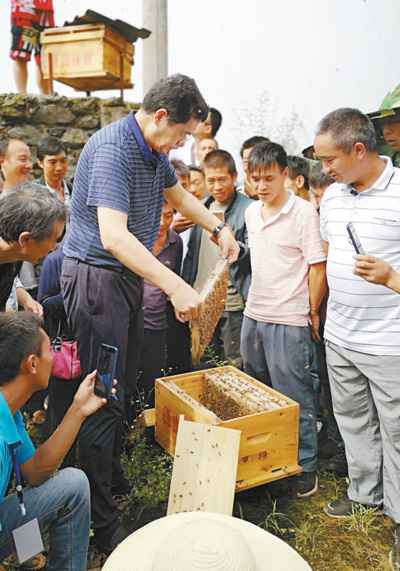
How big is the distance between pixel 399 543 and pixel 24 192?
105 inches

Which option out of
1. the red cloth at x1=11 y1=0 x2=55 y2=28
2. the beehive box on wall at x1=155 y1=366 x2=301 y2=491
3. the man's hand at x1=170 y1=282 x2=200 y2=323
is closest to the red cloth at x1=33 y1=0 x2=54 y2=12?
the red cloth at x1=11 y1=0 x2=55 y2=28

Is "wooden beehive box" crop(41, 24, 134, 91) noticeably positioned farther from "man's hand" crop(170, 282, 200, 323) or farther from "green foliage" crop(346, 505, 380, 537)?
"green foliage" crop(346, 505, 380, 537)

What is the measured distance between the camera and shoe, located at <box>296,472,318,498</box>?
11.1 ft

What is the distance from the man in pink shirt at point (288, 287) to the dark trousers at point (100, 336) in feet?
3.61

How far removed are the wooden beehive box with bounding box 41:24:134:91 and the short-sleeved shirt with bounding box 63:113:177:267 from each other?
3979 millimetres

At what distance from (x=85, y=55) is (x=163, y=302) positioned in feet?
12.5

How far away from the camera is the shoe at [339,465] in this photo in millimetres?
3639

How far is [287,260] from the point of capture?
3.42 meters

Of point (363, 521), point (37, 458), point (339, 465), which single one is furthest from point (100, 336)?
point (339, 465)

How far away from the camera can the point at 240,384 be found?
3.40 meters

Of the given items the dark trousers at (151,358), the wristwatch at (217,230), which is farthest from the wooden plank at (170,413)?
the wristwatch at (217,230)

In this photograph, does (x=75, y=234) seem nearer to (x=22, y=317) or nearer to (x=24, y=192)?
(x=24, y=192)

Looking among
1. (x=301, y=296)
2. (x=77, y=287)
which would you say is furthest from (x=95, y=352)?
(x=301, y=296)

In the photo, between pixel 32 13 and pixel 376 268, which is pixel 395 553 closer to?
pixel 376 268
